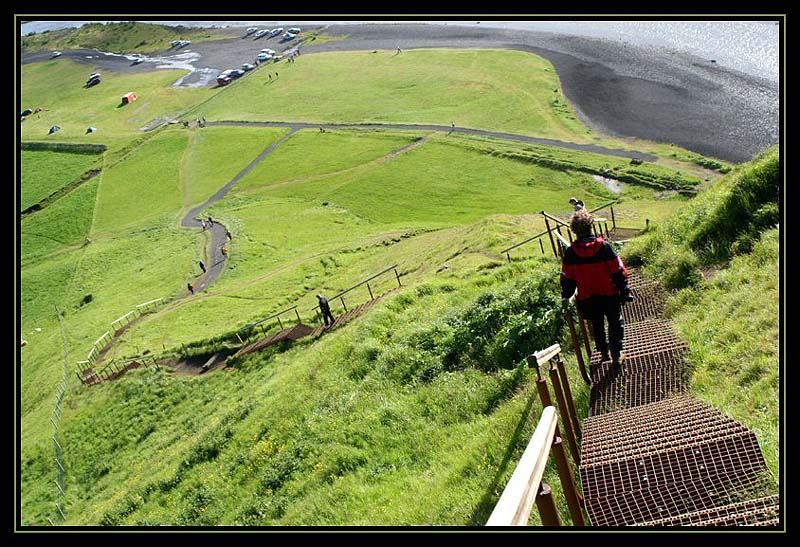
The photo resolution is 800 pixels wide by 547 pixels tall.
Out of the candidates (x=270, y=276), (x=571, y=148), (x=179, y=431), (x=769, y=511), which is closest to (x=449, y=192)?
(x=571, y=148)

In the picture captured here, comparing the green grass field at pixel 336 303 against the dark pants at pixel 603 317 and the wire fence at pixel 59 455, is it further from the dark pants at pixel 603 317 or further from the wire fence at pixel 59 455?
the dark pants at pixel 603 317

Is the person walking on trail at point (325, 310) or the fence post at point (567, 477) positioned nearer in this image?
the fence post at point (567, 477)

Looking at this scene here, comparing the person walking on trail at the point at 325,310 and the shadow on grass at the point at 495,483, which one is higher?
the shadow on grass at the point at 495,483

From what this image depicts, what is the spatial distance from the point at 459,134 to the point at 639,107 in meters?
22.1

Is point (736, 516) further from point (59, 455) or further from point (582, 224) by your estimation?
point (59, 455)

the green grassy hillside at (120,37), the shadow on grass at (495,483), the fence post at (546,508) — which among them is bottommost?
the shadow on grass at (495,483)

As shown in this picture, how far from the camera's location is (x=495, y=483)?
7.84m

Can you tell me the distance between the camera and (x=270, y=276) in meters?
43.8

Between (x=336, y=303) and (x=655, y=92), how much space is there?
59.6 m

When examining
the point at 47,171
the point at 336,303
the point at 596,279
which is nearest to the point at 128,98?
the point at 47,171

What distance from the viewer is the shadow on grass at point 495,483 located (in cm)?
741

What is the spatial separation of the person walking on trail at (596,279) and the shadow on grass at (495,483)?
1661mm

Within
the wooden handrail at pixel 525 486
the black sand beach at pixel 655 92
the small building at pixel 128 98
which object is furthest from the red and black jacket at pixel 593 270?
the small building at pixel 128 98
